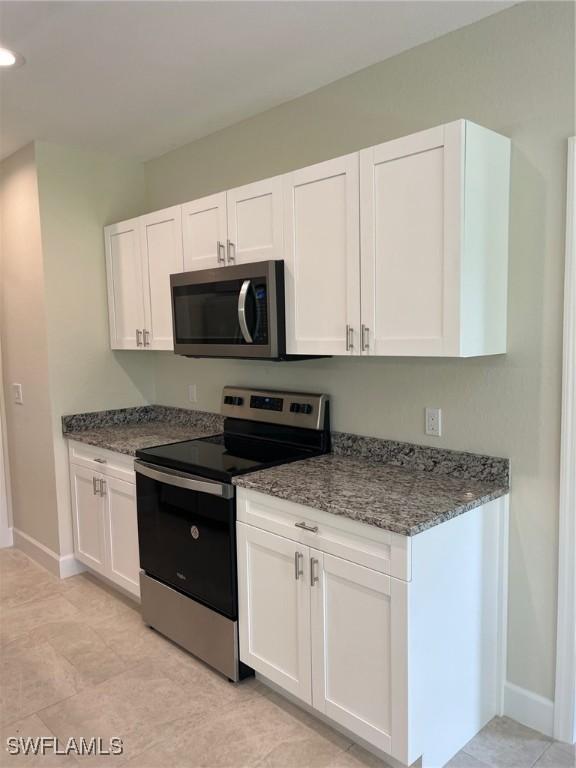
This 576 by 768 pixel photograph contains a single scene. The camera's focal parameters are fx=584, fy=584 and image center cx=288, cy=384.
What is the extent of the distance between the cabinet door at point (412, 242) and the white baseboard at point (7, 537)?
3106 mm

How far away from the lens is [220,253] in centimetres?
271

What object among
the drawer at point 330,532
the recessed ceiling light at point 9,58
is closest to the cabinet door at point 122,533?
the drawer at point 330,532

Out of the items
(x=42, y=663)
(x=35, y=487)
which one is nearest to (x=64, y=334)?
(x=35, y=487)

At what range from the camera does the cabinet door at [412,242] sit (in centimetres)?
187

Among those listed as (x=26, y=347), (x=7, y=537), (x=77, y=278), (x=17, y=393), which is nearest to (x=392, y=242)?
(x=77, y=278)

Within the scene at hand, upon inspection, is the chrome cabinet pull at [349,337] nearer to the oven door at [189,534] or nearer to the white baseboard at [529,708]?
the oven door at [189,534]

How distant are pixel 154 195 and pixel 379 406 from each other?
84.5 inches

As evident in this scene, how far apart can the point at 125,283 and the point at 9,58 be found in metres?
1.33

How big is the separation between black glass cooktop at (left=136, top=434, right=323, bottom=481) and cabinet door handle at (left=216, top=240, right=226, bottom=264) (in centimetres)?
89

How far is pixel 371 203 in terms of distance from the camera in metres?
2.08

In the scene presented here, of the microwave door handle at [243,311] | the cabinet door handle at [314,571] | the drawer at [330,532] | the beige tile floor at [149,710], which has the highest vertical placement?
the microwave door handle at [243,311]

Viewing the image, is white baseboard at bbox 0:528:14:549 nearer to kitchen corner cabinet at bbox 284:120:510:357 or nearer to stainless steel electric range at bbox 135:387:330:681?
stainless steel electric range at bbox 135:387:330:681

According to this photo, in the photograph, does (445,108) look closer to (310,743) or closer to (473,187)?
(473,187)

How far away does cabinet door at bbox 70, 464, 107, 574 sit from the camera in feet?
10.5
